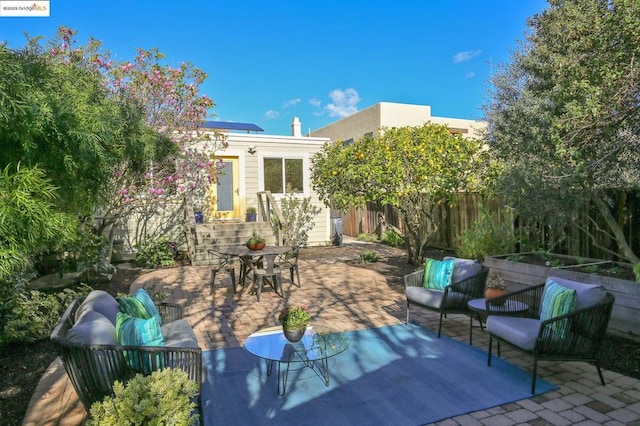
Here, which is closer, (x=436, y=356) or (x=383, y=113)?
(x=436, y=356)

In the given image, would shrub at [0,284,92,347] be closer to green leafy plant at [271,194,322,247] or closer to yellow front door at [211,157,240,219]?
yellow front door at [211,157,240,219]

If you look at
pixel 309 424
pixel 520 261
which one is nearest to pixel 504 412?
pixel 309 424

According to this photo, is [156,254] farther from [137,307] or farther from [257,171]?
[137,307]

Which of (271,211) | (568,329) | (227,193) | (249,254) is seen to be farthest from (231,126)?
(568,329)

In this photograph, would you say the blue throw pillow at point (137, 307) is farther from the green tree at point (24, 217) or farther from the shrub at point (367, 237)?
the shrub at point (367, 237)

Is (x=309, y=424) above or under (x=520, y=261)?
under

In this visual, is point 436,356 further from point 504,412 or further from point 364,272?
point 364,272

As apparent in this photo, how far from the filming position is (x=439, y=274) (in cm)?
538

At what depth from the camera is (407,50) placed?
591 inches

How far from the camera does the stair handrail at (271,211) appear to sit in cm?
1085

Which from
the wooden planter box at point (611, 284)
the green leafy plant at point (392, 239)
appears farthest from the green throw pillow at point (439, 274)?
the green leafy plant at point (392, 239)

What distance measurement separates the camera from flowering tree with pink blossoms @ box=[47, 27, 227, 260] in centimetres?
769

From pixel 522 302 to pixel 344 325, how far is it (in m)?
2.13

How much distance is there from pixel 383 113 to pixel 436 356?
12969 mm
